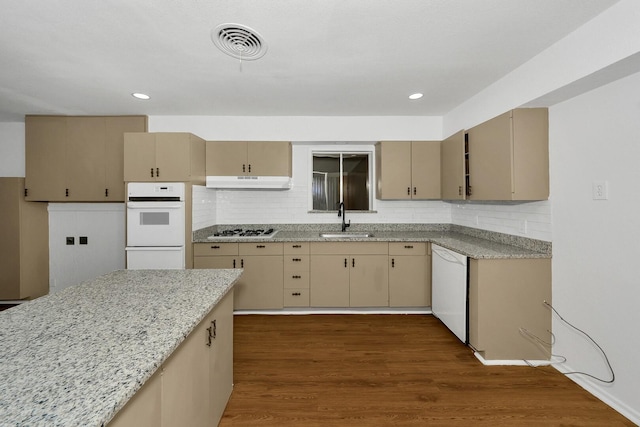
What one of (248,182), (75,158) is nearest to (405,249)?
(248,182)

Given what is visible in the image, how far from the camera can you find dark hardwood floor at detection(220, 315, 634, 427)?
69.6 inches

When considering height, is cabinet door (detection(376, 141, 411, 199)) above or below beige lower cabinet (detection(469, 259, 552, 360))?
above

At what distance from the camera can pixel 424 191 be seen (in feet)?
11.7

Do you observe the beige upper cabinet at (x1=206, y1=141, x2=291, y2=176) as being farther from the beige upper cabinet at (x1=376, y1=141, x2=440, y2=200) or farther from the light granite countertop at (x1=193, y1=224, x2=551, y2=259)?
the beige upper cabinet at (x1=376, y1=141, x2=440, y2=200)

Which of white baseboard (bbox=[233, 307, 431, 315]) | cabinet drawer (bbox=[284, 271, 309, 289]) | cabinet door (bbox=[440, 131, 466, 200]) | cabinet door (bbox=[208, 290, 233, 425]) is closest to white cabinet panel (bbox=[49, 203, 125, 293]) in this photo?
white baseboard (bbox=[233, 307, 431, 315])

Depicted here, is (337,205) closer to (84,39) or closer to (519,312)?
(519,312)

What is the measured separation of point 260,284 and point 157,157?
1887 millimetres

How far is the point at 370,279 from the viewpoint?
3279 millimetres

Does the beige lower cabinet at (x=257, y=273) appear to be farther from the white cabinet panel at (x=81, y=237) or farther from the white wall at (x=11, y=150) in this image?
the white wall at (x=11, y=150)

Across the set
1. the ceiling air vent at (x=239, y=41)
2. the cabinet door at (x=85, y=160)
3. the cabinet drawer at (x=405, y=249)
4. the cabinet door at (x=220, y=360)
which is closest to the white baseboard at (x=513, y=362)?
the cabinet drawer at (x=405, y=249)

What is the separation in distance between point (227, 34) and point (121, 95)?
186cm

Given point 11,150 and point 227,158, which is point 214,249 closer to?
point 227,158

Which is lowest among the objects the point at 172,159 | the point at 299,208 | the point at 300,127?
the point at 299,208

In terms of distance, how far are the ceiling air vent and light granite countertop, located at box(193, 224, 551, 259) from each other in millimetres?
1930
